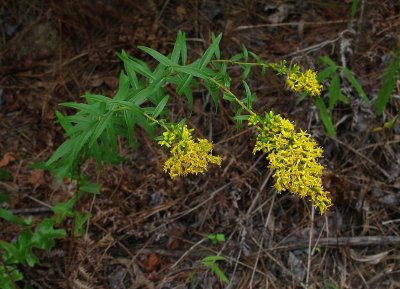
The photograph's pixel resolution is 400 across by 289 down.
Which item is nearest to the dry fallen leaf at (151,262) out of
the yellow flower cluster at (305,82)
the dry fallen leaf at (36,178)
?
the dry fallen leaf at (36,178)

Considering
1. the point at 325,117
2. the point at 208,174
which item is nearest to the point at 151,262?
the point at 208,174

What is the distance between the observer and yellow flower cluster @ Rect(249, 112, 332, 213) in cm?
259

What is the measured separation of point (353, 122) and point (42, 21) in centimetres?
387

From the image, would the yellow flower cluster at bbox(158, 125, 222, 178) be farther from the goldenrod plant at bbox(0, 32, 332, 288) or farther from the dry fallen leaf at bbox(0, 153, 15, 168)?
the dry fallen leaf at bbox(0, 153, 15, 168)

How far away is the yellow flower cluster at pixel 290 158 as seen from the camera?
259 cm

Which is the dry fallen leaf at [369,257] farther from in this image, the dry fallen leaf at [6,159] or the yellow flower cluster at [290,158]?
the dry fallen leaf at [6,159]

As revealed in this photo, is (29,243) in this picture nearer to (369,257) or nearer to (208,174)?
(208,174)

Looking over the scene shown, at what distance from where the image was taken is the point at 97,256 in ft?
14.3

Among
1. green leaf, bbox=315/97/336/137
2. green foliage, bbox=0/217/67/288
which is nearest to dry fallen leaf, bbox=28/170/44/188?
green foliage, bbox=0/217/67/288

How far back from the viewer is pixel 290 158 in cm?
260

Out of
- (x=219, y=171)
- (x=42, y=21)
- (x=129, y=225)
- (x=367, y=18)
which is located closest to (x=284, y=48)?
(x=367, y=18)

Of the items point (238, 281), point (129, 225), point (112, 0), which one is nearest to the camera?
point (238, 281)

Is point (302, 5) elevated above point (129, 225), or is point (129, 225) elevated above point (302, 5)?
point (302, 5)

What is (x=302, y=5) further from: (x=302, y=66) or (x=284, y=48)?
(x=302, y=66)
